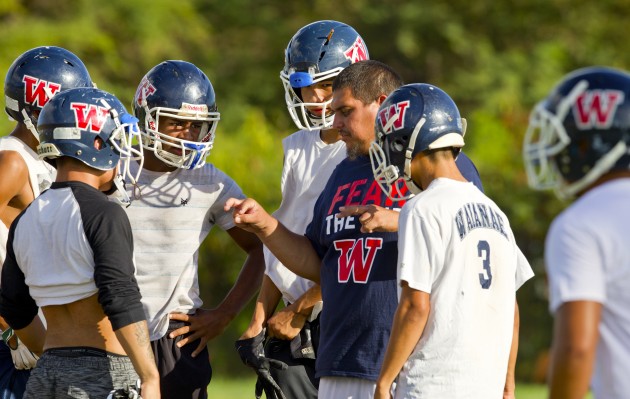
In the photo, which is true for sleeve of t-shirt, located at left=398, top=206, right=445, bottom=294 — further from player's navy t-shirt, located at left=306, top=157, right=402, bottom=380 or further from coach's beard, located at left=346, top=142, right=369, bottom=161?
coach's beard, located at left=346, top=142, right=369, bottom=161

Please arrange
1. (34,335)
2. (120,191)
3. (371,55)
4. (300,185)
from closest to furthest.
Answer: (120,191), (34,335), (300,185), (371,55)

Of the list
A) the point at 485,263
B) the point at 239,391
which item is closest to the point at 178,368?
the point at 485,263

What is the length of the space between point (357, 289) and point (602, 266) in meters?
1.73

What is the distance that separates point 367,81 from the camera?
5125 millimetres

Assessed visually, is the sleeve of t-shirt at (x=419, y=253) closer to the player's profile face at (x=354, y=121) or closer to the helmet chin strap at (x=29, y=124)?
the player's profile face at (x=354, y=121)

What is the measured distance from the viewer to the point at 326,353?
Result: 15.9 ft

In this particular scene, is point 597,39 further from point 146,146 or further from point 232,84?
point 146,146

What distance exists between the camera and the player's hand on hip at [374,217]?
4.54 metres

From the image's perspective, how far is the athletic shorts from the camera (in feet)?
18.0

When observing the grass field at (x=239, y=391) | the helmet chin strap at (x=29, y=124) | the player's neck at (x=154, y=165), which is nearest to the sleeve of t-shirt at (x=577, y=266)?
the player's neck at (x=154, y=165)

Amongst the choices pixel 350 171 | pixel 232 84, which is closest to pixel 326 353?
pixel 350 171

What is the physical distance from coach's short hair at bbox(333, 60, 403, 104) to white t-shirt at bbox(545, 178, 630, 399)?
6.51 feet

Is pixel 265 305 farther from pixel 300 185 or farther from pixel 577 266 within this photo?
pixel 577 266

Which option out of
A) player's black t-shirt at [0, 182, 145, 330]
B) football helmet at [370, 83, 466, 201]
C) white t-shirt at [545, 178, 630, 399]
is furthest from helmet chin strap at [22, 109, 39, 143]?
white t-shirt at [545, 178, 630, 399]
